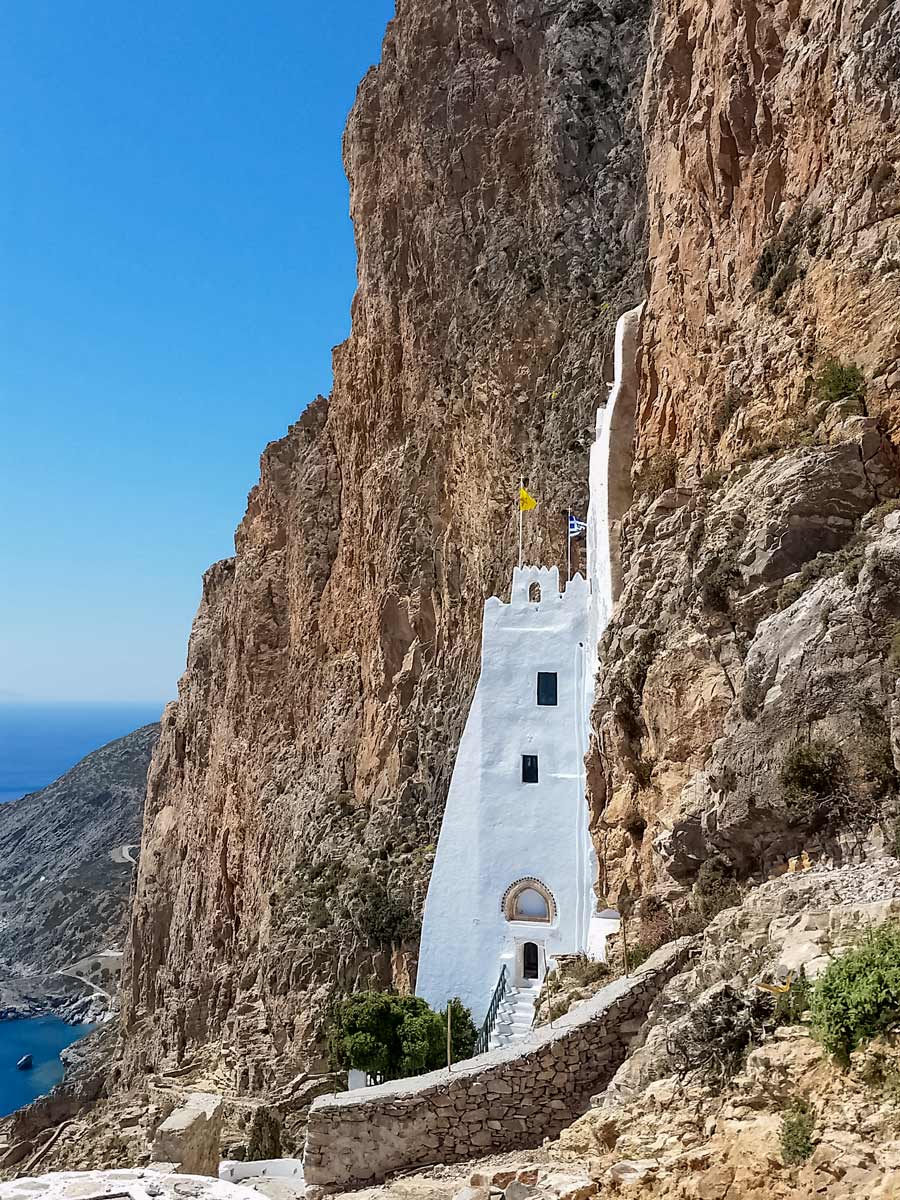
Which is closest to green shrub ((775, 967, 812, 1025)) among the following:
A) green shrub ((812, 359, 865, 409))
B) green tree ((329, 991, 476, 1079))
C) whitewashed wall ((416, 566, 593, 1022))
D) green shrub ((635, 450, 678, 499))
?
green shrub ((812, 359, 865, 409))

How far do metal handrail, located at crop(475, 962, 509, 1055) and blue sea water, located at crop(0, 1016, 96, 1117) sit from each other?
34040 mm

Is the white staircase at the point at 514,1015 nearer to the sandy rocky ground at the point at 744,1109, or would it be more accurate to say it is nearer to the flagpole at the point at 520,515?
the sandy rocky ground at the point at 744,1109

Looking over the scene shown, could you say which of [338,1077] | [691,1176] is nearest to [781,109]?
[691,1176]

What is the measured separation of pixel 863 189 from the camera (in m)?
10.4

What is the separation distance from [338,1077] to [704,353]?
1451 centimetres

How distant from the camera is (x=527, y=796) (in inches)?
675

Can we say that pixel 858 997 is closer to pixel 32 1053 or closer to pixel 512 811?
pixel 512 811

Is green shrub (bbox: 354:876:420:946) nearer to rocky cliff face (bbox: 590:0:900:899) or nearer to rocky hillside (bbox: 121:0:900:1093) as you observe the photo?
rocky hillside (bbox: 121:0:900:1093)

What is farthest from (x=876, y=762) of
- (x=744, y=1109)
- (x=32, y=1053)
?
(x=32, y=1053)

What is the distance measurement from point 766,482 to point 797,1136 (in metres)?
7.00

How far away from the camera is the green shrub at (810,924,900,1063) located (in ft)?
17.9

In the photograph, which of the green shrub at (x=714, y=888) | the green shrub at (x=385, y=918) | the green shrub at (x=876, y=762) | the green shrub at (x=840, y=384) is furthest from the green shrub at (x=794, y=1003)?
the green shrub at (x=385, y=918)

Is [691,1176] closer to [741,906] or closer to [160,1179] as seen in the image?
[741,906]

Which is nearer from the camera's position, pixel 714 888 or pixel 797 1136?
pixel 797 1136
